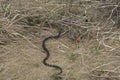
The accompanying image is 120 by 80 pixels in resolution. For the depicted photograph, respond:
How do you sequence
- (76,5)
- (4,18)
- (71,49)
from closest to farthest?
(71,49), (4,18), (76,5)

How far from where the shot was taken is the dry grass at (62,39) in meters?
3.19

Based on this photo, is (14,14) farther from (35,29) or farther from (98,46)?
(98,46)

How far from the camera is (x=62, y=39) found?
370 centimetres

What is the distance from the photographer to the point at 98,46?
11.6 feet

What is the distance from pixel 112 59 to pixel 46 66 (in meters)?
0.69

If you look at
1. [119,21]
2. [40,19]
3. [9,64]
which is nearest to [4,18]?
[40,19]

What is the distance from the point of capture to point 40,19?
12.7 feet

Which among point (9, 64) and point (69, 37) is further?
point (69, 37)

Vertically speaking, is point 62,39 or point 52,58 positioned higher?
point 62,39

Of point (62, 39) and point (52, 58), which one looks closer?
point (52, 58)

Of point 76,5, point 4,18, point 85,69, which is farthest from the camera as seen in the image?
point 76,5

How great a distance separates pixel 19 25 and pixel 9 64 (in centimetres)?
63

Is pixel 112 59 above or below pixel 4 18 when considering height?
below

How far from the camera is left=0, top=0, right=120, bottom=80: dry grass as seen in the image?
10.5ft
